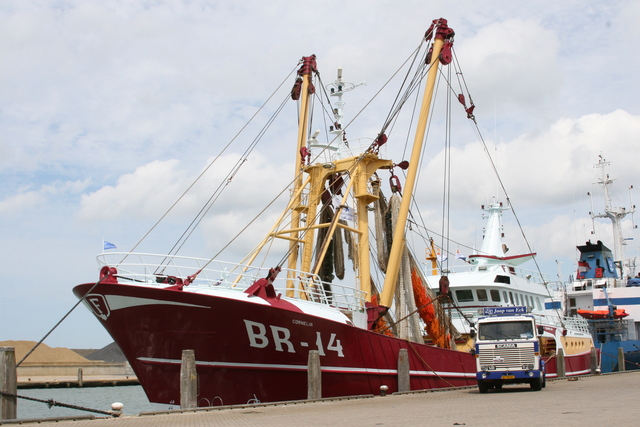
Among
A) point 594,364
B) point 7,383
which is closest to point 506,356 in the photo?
point 7,383

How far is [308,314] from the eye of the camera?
17.9 metres

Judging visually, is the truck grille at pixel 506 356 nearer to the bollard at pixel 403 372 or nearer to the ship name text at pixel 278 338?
the bollard at pixel 403 372

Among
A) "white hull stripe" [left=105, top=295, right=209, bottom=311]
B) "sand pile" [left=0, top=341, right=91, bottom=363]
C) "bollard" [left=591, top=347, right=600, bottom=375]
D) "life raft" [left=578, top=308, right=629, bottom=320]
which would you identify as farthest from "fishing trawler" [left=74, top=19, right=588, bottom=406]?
"sand pile" [left=0, top=341, right=91, bottom=363]

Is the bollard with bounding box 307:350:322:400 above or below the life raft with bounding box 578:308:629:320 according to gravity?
below

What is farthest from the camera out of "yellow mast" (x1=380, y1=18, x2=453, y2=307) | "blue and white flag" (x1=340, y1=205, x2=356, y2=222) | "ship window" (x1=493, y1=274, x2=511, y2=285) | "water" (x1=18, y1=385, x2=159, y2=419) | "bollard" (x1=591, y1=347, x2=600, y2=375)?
"bollard" (x1=591, y1=347, x2=600, y2=375)

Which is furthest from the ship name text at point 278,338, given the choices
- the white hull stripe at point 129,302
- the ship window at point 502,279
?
the ship window at point 502,279

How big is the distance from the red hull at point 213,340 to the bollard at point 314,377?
34.4 inches

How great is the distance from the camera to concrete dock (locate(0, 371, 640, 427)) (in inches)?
468

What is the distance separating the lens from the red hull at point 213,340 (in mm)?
16516

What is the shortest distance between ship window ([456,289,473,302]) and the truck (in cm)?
1054

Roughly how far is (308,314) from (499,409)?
5797mm

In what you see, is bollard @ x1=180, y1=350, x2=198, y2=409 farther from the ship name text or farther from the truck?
the truck

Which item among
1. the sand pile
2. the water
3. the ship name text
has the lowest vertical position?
the water

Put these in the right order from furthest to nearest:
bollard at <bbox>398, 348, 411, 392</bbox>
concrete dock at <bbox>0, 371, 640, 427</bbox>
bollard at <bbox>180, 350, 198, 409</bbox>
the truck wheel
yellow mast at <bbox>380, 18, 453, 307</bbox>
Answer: yellow mast at <bbox>380, 18, 453, 307</bbox>, bollard at <bbox>398, 348, 411, 392</bbox>, the truck wheel, bollard at <bbox>180, 350, 198, 409</bbox>, concrete dock at <bbox>0, 371, 640, 427</bbox>
